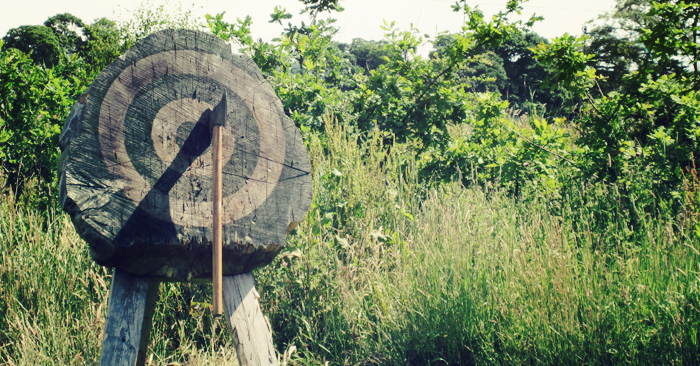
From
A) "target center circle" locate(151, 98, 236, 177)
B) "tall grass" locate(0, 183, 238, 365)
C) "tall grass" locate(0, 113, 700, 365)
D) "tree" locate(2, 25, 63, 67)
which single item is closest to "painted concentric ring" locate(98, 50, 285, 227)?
"target center circle" locate(151, 98, 236, 177)

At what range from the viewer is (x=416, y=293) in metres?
2.22

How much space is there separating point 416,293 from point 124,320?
56.7 inches

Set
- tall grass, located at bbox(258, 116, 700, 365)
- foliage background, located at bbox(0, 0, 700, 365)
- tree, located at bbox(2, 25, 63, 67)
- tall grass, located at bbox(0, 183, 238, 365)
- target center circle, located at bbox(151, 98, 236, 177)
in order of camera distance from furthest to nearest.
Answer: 1. tree, located at bbox(2, 25, 63, 67)
2. tall grass, located at bbox(0, 183, 238, 365)
3. foliage background, located at bbox(0, 0, 700, 365)
4. tall grass, located at bbox(258, 116, 700, 365)
5. target center circle, located at bbox(151, 98, 236, 177)

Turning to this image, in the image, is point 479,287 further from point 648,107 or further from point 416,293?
point 648,107

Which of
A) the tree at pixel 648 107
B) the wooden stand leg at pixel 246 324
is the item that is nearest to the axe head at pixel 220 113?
the wooden stand leg at pixel 246 324

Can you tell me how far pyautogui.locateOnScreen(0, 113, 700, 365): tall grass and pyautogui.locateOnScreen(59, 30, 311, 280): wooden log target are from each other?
0.66m

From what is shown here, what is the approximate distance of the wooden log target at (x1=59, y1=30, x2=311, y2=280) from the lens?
1.24m

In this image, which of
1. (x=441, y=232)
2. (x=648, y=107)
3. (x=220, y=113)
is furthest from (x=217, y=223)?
(x=648, y=107)

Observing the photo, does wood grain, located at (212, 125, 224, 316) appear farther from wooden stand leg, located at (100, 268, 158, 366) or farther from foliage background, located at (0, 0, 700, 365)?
foliage background, located at (0, 0, 700, 365)

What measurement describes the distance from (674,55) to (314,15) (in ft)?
10.2

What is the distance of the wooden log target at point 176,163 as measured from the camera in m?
1.24

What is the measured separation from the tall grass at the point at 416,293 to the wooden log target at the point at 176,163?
0.66 meters

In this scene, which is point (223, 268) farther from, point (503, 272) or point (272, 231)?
point (503, 272)

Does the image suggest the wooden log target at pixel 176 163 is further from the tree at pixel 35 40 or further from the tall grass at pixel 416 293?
the tree at pixel 35 40
